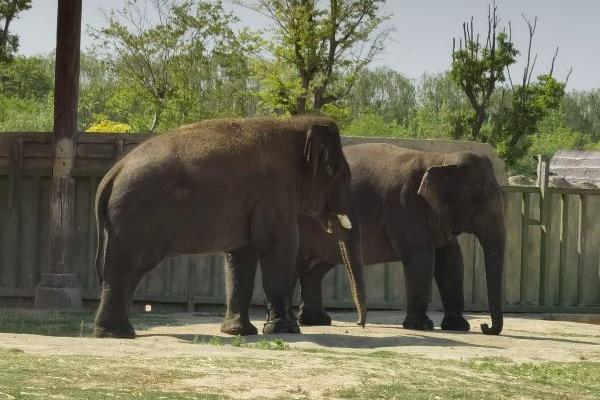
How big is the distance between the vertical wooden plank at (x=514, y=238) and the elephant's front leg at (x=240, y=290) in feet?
20.9

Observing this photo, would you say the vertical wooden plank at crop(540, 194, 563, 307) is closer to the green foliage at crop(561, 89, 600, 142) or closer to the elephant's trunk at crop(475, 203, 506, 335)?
the elephant's trunk at crop(475, 203, 506, 335)

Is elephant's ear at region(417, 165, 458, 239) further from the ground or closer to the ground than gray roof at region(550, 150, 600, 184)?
closer to the ground

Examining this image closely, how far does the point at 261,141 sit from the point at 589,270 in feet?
26.7

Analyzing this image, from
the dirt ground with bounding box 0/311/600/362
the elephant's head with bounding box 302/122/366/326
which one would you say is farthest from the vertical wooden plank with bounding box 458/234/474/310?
the elephant's head with bounding box 302/122/366/326

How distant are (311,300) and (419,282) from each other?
4.24ft

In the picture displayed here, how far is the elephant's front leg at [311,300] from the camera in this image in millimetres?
15219

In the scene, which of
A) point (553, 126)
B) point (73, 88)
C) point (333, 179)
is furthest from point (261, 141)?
point (553, 126)

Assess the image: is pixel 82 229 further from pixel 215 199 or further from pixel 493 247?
pixel 493 247

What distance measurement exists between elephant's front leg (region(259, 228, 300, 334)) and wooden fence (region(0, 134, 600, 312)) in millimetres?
4857

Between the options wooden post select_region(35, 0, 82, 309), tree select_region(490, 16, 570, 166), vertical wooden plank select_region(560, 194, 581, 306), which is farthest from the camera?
tree select_region(490, 16, 570, 166)

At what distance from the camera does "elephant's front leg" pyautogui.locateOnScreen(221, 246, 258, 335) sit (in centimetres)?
1345

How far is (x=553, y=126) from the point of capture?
101m

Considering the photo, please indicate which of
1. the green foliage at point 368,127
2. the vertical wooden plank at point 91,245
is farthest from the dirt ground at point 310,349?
the green foliage at point 368,127

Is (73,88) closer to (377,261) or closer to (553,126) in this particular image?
(377,261)
